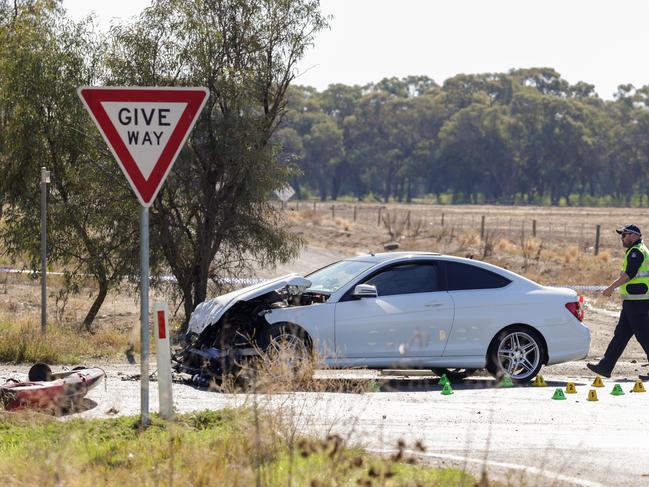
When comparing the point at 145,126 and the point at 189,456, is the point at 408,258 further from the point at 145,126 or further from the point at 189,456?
the point at 189,456

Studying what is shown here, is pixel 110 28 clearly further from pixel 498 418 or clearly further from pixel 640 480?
pixel 640 480

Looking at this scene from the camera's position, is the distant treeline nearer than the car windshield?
No

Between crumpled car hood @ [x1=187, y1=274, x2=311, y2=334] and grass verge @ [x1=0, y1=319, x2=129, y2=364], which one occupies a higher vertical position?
crumpled car hood @ [x1=187, y1=274, x2=311, y2=334]

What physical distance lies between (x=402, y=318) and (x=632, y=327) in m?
3.28

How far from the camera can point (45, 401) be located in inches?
399

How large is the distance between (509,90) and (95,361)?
156 meters

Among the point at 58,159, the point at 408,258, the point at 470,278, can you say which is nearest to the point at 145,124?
the point at 408,258

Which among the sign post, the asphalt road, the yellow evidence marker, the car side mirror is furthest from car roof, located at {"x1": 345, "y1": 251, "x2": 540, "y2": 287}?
the sign post

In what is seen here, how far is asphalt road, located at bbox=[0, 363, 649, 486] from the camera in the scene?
27.7 ft

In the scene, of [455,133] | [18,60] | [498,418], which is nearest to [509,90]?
[455,133]

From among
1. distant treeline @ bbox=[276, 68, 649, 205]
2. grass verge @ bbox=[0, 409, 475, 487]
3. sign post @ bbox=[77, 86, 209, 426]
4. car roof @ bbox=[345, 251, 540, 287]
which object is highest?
distant treeline @ bbox=[276, 68, 649, 205]

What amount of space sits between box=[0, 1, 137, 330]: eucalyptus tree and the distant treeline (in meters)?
108

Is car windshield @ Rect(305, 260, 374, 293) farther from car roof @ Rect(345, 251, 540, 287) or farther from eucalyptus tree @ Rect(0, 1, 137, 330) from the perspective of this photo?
eucalyptus tree @ Rect(0, 1, 137, 330)

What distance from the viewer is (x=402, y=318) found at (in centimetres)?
1311
